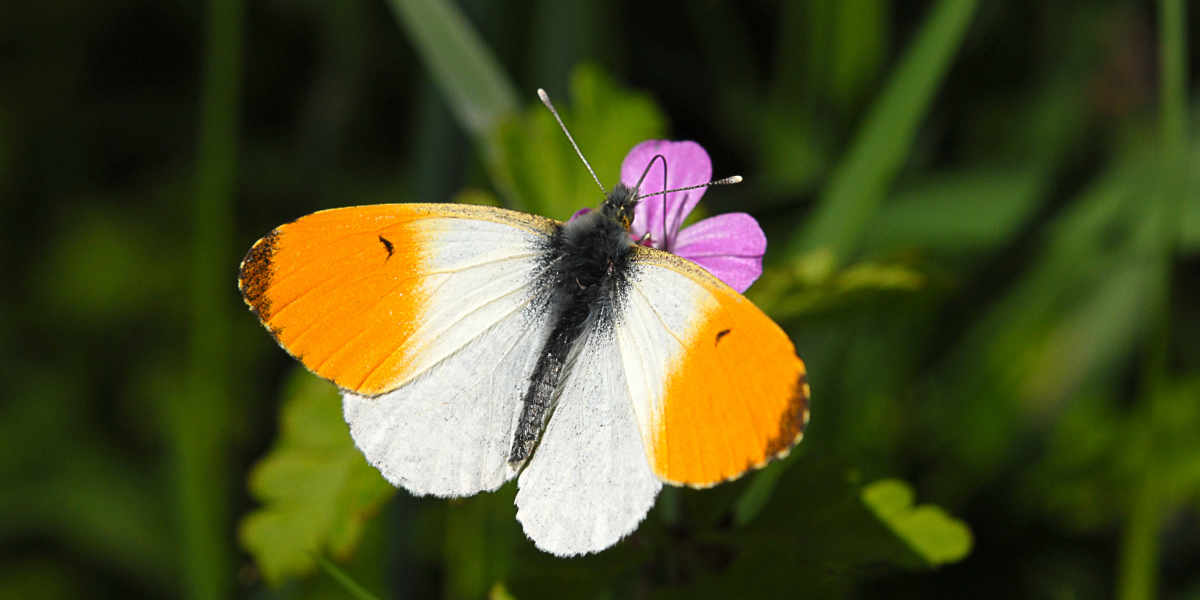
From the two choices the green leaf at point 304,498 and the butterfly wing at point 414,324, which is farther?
the green leaf at point 304,498

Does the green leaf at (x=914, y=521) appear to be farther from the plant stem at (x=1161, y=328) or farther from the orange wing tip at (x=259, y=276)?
the orange wing tip at (x=259, y=276)

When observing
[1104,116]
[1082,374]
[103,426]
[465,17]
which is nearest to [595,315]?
[465,17]

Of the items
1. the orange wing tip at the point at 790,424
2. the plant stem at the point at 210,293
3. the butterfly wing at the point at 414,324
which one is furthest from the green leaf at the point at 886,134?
the plant stem at the point at 210,293

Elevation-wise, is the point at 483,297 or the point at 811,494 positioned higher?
the point at 483,297

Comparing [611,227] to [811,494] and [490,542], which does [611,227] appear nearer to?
[811,494]

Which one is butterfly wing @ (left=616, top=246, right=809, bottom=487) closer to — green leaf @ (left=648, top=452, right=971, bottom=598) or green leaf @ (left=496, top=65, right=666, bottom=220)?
green leaf @ (left=648, top=452, right=971, bottom=598)

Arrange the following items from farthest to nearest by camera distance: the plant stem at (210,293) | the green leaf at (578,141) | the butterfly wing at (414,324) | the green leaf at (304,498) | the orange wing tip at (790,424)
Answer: the plant stem at (210,293)
the green leaf at (578,141)
the green leaf at (304,498)
the butterfly wing at (414,324)
the orange wing tip at (790,424)

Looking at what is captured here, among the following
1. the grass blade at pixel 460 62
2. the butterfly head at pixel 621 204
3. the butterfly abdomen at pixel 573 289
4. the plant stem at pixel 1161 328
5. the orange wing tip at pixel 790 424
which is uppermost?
the grass blade at pixel 460 62
